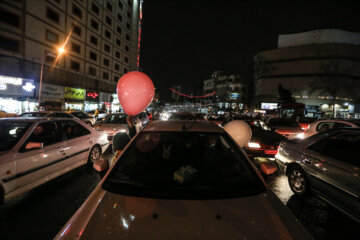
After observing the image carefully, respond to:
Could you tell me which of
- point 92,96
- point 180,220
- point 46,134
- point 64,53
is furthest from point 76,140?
point 92,96

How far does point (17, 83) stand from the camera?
1791 centimetres

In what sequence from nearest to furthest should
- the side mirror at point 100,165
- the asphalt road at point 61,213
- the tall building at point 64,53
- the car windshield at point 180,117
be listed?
1. the side mirror at point 100,165
2. the asphalt road at point 61,213
3. the car windshield at point 180,117
4. the tall building at point 64,53

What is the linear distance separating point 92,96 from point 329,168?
30.7m

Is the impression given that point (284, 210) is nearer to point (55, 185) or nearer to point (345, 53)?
point (55, 185)

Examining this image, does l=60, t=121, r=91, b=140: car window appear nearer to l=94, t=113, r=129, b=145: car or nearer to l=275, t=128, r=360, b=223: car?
l=94, t=113, r=129, b=145: car

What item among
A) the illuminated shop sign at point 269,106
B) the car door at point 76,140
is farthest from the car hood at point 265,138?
the illuminated shop sign at point 269,106

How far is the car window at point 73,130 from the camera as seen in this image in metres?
4.48

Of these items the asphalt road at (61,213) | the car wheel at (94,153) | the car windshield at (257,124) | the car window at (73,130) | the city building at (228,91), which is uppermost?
the city building at (228,91)

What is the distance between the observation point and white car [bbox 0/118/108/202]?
9.66ft

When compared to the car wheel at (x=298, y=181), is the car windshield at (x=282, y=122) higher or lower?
higher

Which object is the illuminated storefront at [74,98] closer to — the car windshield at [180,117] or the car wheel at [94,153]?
the car windshield at [180,117]

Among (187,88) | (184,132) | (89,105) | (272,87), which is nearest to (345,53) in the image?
(272,87)

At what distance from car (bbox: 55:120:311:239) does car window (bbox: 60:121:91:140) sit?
10.1ft

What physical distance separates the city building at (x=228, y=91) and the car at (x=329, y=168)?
66514 millimetres
